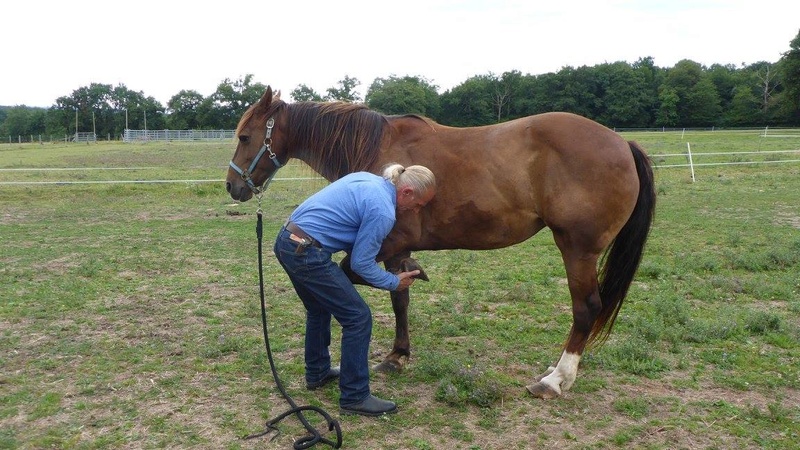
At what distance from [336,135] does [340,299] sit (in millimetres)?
1539

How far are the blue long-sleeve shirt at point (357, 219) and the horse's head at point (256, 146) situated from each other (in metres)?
1.29

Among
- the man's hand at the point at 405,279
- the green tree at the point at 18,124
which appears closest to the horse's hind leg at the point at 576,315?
the man's hand at the point at 405,279

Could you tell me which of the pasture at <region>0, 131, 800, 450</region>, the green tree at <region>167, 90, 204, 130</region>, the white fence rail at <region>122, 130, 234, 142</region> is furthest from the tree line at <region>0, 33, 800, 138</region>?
the pasture at <region>0, 131, 800, 450</region>

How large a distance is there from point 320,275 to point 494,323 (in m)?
2.44

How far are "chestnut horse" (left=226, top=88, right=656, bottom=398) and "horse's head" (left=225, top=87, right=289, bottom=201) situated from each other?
0.03 meters

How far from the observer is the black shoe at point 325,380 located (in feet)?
12.9

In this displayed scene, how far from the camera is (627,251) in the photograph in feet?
13.8

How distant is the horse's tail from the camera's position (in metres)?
4.14

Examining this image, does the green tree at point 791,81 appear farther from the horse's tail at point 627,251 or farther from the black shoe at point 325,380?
the black shoe at point 325,380

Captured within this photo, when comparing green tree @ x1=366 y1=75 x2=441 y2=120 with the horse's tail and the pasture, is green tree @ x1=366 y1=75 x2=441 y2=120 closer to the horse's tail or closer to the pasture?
the pasture

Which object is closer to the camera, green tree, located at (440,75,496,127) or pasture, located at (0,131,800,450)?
pasture, located at (0,131,800,450)

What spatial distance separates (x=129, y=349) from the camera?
181 inches

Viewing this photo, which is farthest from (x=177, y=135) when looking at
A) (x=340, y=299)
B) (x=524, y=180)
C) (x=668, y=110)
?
(x=340, y=299)

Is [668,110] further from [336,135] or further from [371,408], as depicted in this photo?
[371,408]
